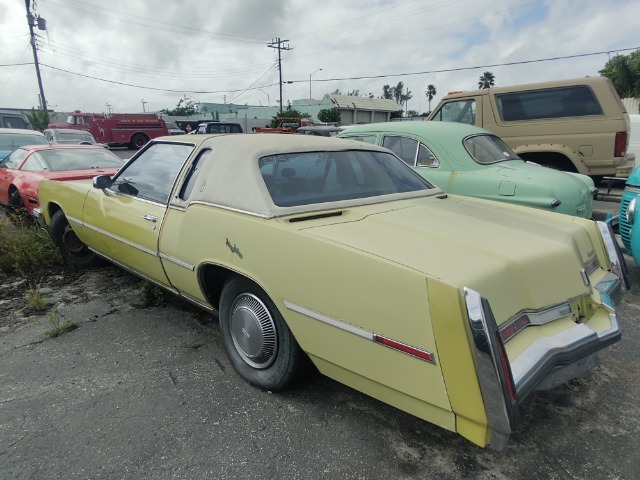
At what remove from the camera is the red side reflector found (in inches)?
66.0

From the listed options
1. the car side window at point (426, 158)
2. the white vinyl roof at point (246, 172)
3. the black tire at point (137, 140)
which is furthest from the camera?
the black tire at point (137, 140)

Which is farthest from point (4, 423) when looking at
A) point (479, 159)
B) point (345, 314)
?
point (479, 159)

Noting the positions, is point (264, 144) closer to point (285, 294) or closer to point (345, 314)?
point (285, 294)

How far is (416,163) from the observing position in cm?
539

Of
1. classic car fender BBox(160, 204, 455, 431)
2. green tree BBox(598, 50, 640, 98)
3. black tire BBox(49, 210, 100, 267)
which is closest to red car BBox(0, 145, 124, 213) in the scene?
black tire BBox(49, 210, 100, 267)

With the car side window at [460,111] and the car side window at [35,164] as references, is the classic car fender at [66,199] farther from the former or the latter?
the car side window at [460,111]

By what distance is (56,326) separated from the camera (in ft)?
11.2

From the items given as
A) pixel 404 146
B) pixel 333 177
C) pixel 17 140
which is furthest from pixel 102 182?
pixel 17 140

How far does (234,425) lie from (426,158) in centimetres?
402

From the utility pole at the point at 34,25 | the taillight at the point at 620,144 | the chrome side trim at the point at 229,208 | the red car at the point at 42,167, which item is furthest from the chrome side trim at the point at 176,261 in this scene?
the utility pole at the point at 34,25

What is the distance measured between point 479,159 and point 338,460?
4282 mm

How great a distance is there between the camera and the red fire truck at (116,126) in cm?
2464

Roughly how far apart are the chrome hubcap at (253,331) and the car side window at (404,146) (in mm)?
3448

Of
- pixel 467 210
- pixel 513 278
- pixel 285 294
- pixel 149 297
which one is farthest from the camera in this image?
pixel 149 297
